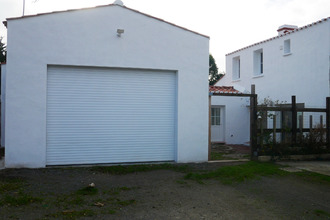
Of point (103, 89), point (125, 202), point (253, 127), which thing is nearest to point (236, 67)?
point (253, 127)

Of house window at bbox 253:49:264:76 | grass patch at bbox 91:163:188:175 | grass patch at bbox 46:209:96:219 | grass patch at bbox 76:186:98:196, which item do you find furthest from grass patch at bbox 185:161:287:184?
house window at bbox 253:49:264:76

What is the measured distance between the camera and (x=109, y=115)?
9672 mm

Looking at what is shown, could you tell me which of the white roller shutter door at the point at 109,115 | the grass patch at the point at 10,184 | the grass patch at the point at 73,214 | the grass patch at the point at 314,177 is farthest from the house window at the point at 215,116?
the grass patch at the point at 73,214

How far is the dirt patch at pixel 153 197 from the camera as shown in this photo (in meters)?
5.20

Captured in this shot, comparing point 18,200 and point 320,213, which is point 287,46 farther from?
point 18,200

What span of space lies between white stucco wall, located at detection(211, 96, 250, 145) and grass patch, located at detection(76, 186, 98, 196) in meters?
11.2

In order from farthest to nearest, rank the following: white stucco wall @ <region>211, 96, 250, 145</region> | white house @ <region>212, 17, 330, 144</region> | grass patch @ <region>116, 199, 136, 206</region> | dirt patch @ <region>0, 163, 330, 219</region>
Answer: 1. white stucco wall @ <region>211, 96, 250, 145</region>
2. white house @ <region>212, 17, 330, 144</region>
3. grass patch @ <region>116, 199, 136, 206</region>
4. dirt patch @ <region>0, 163, 330, 219</region>

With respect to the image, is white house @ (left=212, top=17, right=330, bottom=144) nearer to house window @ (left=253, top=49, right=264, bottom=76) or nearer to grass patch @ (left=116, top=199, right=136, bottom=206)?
house window @ (left=253, top=49, right=264, bottom=76)

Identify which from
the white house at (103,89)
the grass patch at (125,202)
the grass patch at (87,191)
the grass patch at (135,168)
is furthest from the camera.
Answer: the white house at (103,89)

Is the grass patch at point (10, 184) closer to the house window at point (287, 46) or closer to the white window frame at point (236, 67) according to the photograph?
the house window at point (287, 46)

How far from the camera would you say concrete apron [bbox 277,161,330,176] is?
29.7 feet

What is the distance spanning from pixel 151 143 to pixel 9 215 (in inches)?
220

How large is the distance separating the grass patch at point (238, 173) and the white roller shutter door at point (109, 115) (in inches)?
86.1

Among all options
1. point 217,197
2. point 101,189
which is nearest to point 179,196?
point 217,197
